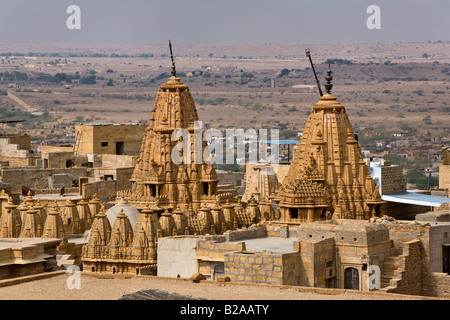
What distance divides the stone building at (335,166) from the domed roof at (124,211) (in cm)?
621

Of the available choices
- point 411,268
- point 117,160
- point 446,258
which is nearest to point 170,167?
point 446,258

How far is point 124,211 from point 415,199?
53.1ft

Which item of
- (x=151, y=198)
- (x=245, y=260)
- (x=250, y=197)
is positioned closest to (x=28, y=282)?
(x=245, y=260)

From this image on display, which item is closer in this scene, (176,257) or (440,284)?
(440,284)

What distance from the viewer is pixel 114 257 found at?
5600 cm

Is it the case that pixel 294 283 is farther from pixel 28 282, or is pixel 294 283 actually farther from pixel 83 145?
pixel 83 145

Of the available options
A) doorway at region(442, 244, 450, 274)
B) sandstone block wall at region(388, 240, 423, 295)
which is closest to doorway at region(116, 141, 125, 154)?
doorway at region(442, 244, 450, 274)

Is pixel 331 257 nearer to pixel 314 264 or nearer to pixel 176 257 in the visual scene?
pixel 314 264

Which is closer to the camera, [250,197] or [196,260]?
[196,260]

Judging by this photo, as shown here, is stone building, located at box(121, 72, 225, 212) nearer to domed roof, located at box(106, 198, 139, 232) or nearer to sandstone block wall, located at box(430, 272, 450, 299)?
domed roof, located at box(106, 198, 139, 232)

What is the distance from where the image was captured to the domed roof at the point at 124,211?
187ft

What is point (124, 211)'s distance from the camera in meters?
57.2

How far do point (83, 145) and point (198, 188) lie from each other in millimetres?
30992

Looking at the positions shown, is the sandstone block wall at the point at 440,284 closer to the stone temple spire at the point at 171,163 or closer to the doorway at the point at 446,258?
the doorway at the point at 446,258
